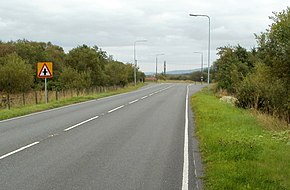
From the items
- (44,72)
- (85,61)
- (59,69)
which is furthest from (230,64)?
(59,69)

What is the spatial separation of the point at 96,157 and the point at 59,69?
52.6 m

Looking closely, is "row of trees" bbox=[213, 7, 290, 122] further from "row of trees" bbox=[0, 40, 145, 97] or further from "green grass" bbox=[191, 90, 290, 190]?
"row of trees" bbox=[0, 40, 145, 97]

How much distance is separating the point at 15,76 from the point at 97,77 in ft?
67.2

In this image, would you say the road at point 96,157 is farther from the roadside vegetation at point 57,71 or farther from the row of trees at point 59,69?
the row of trees at point 59,69

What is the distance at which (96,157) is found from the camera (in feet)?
30.7

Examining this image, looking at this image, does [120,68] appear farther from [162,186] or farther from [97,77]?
[162,186]

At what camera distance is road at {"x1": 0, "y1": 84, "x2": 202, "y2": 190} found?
7066mm

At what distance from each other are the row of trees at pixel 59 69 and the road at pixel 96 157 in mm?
24161

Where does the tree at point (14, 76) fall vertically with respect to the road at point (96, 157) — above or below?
above

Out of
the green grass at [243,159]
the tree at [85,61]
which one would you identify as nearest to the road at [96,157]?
the green grass at [243,159]

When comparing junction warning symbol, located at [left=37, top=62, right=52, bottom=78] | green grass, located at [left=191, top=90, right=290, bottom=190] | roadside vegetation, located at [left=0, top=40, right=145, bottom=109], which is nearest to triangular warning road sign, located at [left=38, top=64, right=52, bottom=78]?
junction warning symbol, located at [left=37, top=62, right=52, bottom=78]

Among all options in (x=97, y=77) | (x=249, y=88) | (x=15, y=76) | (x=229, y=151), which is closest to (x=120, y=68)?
(x=97, y=77)

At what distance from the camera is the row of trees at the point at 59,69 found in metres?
38.6

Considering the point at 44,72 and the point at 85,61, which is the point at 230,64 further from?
the point at 85,61
